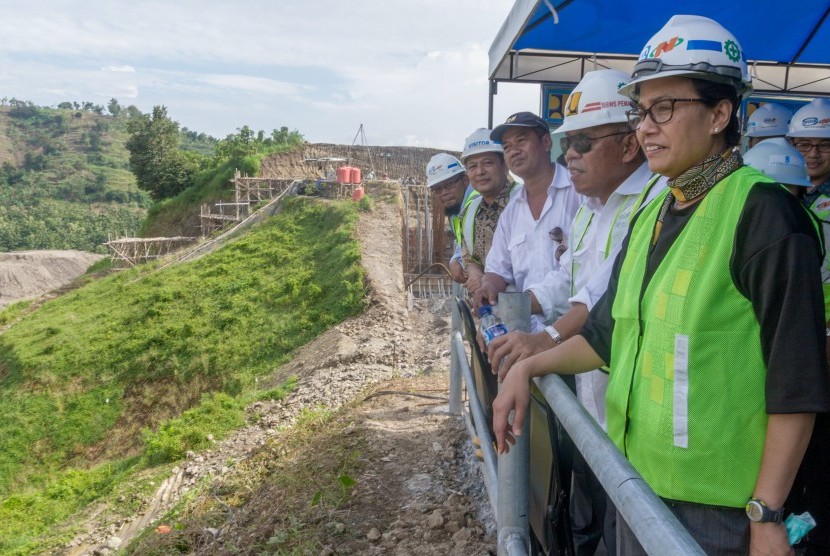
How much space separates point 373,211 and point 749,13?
47.9 feet

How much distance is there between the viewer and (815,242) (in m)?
1.21

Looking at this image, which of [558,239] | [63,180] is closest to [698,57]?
[558,239]

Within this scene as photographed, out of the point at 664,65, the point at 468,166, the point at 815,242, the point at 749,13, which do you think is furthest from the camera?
the point at 749,13

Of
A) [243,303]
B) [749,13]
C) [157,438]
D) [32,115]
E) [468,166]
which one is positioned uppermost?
[32,115]

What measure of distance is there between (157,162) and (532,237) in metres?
36.4

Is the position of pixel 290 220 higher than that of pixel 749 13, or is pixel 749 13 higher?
pixel 749 13

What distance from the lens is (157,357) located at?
627 inches

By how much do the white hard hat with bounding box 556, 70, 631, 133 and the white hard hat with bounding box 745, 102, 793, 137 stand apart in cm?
169

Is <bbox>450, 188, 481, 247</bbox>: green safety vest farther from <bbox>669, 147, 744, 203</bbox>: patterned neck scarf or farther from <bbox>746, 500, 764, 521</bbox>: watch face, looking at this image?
<bbox>746, 500, 764, 521</bbox>: watch face

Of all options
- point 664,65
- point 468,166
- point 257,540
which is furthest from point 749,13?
point 257,540

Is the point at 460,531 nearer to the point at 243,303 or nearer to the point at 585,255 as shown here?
the point at 585,255

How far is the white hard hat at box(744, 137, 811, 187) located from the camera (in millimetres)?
2688

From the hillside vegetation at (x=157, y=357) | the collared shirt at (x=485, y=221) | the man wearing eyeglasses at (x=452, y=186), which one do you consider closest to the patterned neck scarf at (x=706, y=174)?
the collared shirt at (x=485, y=221)

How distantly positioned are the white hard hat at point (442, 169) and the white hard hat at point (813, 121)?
2330mm
